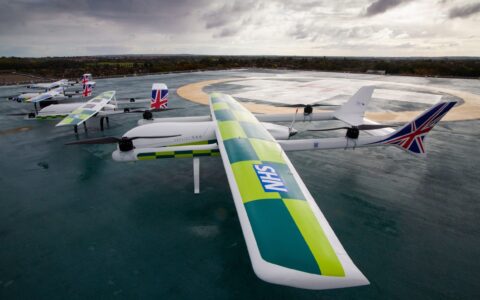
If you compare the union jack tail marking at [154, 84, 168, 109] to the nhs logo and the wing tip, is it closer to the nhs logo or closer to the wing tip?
the nhs logo

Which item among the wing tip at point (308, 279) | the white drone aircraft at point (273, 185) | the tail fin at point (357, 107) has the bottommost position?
the wing tip at point (308, 279)

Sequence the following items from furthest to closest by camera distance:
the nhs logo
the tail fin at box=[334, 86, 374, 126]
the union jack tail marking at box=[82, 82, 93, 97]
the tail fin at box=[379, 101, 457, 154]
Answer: the union jack tail marking at box=[82, 82, 93, 97] < the tail fin at box=[334, 86, 374, 126] < the tail fin at box=[379, 101, 457, 154] < the nhs logo

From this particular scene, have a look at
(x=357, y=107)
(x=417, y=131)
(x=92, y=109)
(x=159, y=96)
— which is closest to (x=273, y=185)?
(x=417, y=131)

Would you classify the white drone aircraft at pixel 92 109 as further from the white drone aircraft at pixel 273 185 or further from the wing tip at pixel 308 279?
the wing tip at pixel 308 279

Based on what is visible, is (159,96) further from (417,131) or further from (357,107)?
(417,131)

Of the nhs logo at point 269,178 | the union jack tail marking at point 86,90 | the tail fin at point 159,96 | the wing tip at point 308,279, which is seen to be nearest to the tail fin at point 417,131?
the nhs logo at point 269,178

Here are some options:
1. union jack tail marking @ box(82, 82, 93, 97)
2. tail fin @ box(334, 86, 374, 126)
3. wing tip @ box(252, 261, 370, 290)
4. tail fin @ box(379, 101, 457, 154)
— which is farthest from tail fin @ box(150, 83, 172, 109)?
union jack tail marking @ box(82, 82, 93, 97)

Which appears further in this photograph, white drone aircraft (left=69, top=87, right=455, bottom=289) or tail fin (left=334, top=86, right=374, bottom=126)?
tail fin (left=334, top=86, right=374, bottom=126)

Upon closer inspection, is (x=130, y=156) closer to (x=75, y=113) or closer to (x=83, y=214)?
(x=83, y=214)
